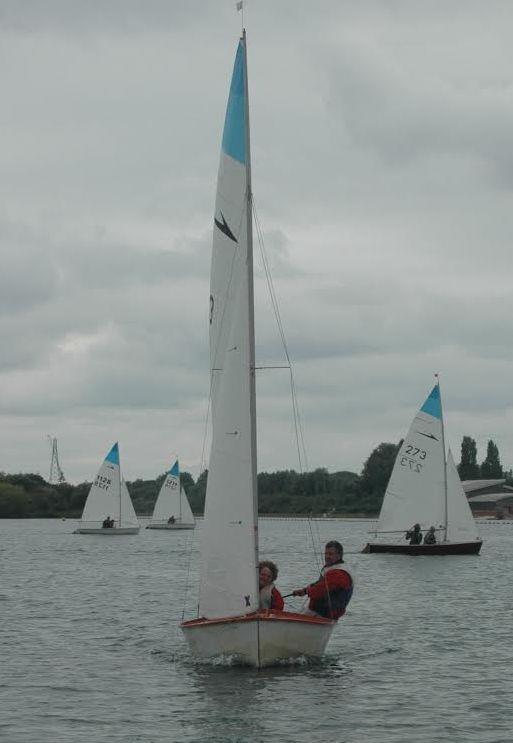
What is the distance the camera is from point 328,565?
21.7 m

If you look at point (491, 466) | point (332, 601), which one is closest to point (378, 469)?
point (491, 466)

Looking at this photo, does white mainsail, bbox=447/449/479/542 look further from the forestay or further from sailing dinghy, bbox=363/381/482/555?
the forestay

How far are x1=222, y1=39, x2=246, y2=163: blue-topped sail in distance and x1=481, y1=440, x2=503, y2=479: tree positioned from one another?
559ft

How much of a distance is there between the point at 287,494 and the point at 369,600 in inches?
5841

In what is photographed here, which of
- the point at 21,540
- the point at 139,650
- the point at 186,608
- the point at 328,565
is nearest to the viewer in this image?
the point at 328,565

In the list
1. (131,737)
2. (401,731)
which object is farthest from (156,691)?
(401,731)

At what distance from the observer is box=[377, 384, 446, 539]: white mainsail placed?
182ft

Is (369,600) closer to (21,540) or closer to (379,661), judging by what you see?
(379,661)

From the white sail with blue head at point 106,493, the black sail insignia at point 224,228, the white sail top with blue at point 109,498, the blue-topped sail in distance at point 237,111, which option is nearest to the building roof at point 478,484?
the white sail top with blue at point 109,498

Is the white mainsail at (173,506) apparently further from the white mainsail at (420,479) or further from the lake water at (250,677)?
the lake water at (250,677)

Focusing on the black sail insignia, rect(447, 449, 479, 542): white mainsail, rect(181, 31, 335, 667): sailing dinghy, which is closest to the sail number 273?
rect(447, 449, 479, 542): white mainsail

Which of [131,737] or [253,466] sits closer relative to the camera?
[131,737]

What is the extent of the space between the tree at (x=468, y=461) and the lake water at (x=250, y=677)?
458 feet

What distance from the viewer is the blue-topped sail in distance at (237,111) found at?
850 inches
